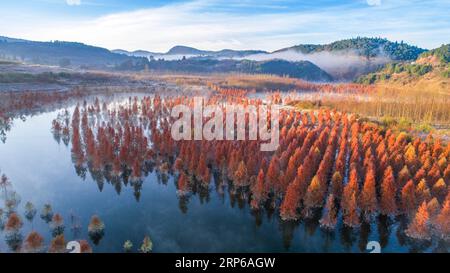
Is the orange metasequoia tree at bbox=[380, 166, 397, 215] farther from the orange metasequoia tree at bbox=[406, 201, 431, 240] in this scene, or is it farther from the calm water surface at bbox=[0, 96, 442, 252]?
the orange metasequoia tree at bbox=[406, 201, 431, 240]

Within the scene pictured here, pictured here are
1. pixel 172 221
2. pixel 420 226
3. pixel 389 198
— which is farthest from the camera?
pixel 389 198

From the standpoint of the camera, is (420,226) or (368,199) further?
(368,199)

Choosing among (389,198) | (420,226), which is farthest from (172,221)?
(420,226)

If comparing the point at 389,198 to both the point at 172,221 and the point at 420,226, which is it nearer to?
the point at 420,226

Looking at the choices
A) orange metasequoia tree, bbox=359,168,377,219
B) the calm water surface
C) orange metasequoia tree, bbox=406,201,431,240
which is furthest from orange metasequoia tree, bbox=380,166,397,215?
orange metasequoia tree, bbox=406,201,431,240

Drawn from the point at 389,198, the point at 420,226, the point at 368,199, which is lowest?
the point at 420,226

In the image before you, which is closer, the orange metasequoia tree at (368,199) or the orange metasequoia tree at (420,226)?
the orange metasequoia tree at (420,226)

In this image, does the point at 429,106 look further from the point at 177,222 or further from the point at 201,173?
the point at 177,222

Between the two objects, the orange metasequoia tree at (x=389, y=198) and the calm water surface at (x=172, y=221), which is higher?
the orange metasequoia tree at (x=389, y=198)

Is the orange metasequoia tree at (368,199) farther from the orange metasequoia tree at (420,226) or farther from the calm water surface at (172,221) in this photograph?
the orange metasequoia tree at (420,226)

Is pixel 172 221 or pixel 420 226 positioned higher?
pixel 420 226

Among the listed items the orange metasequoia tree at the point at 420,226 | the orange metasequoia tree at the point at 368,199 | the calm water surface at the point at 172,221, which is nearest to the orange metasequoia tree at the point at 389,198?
the orange metasequoia tree at the point at 368,199

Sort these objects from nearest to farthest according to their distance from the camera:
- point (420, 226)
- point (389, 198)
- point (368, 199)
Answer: point (420, 226) → point (368, 199) → point (389, 198)

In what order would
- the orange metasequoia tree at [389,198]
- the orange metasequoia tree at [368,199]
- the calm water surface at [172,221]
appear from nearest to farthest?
the calm water surface at [172,221] < the orange metasequoia tree at [368,199] < the orange metasequoia tree at [389,198]
